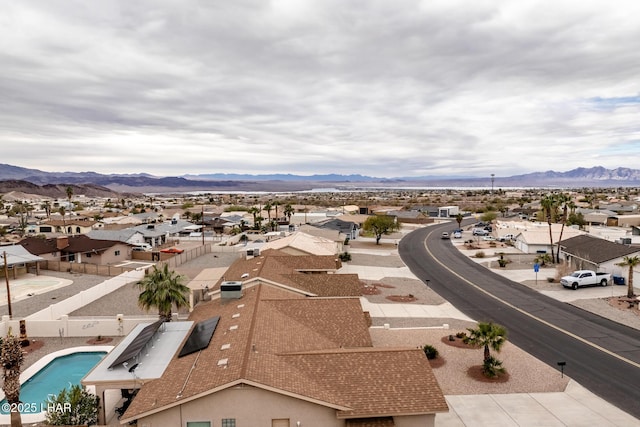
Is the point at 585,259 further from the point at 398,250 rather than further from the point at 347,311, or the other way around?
the point at 347,311

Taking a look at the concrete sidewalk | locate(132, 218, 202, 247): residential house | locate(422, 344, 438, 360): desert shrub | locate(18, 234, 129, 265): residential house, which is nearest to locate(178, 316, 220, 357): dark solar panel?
the concrete sidewalk

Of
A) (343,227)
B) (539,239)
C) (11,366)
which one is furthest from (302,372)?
(343,227)

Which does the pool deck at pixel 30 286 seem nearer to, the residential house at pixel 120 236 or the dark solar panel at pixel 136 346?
the residential house at pixel 120 236

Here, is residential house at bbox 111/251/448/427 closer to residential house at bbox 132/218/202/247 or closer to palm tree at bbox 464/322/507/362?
palm tree at bbox 464/322/507/362

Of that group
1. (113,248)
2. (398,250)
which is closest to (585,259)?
(398,250)

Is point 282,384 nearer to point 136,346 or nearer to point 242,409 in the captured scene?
point 242,409

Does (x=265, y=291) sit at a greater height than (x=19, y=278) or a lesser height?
greater

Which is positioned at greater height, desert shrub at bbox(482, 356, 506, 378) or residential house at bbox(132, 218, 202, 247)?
residential house at bbox(132, 218, 202, 247)
